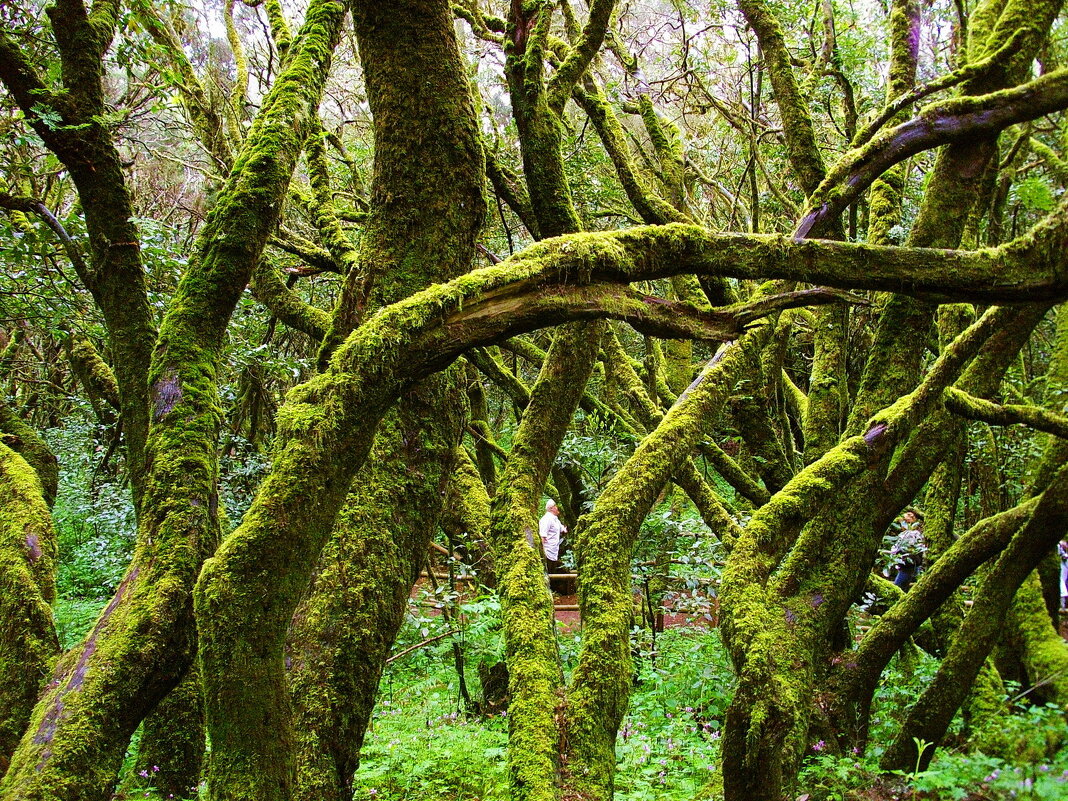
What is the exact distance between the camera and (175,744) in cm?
391

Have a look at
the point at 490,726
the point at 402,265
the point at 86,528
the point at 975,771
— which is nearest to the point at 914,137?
the point at 402,265

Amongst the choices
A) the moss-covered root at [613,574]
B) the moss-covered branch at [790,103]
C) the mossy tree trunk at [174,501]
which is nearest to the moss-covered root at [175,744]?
the mossy tree trunk at [174,501]

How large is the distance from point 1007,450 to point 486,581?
18.6ft

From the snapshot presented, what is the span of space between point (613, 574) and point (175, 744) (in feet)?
8.77

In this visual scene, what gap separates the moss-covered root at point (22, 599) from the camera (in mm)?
4078

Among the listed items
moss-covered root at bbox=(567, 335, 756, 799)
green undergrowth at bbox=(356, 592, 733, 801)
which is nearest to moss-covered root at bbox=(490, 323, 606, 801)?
moss-covered root at bbox=(567, 335, 756, 799)

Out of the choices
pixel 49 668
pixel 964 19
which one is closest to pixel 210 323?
pixel 49 668

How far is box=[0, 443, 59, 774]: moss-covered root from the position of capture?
4.08 metres

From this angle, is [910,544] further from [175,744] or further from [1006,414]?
[175,744]

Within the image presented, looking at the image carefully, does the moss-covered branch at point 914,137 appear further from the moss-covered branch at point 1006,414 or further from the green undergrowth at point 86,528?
the green undergrowth at point 86,528

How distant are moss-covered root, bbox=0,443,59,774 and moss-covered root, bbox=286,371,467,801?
231cm

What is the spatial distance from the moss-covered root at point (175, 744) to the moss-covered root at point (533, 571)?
1.85m

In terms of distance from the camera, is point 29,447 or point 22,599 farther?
point 29,447

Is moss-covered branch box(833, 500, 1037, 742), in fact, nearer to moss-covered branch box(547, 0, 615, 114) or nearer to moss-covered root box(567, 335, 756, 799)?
moss-covered root box(567, 335, 756, 799)
